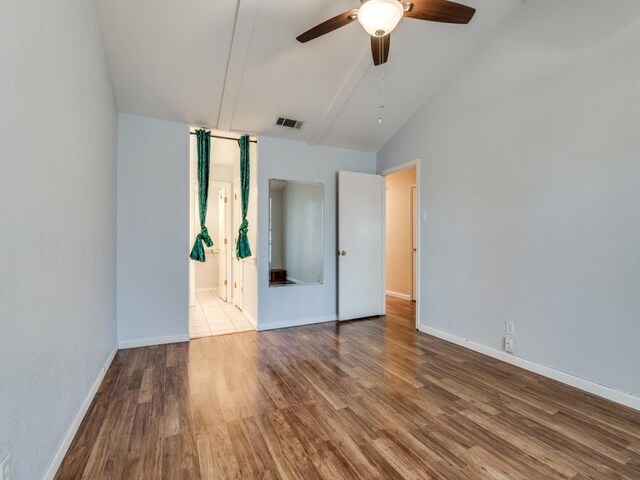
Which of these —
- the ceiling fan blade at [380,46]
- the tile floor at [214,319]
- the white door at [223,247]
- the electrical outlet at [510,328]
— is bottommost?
the tile floor at [214,319]

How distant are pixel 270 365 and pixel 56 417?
1531 mm

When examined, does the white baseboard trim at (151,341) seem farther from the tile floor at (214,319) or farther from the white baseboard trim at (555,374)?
the white baseboard trim at (555,374)

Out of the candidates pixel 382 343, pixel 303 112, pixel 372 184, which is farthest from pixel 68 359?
pixel 372 184

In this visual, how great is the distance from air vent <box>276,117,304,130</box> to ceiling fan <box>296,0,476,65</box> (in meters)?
1.48

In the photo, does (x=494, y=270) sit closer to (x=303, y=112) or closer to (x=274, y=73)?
(x=303, y=112)

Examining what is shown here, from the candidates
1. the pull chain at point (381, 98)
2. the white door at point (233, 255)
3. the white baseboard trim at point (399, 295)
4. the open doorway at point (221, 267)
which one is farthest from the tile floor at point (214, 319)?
the pull chain at point (381, 98)

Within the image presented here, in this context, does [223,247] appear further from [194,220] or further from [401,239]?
[401,239]

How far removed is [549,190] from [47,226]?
3334mm

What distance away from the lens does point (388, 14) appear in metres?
1.79

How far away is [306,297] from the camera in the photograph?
4.09 metres

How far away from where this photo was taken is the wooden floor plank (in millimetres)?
1530

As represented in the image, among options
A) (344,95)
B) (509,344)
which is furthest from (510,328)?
(344,95)

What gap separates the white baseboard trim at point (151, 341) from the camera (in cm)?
318

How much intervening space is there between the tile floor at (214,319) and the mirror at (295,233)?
758 mm
